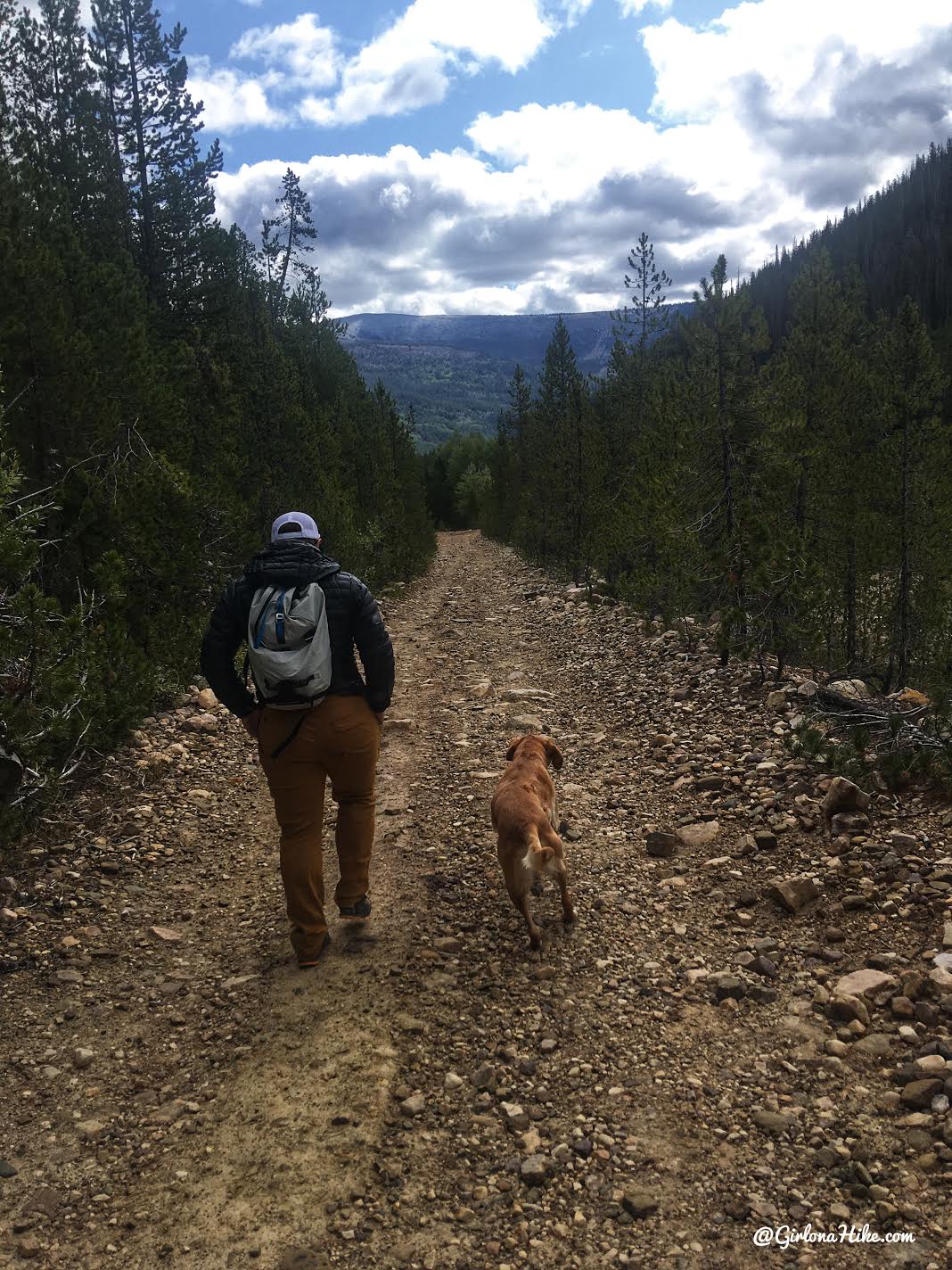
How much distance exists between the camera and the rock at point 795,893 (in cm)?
474

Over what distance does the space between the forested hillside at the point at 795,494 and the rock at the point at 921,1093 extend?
13.9 feet

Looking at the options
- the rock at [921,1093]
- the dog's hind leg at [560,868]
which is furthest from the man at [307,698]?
the rock at [921,1093]

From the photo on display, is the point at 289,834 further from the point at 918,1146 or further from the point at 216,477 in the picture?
the point at 216,477

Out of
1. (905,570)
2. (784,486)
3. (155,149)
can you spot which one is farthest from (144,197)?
(905,570)

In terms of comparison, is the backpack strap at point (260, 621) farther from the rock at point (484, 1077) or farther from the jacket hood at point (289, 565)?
the rock at point (484, 1077)

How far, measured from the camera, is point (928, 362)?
43.0 feet

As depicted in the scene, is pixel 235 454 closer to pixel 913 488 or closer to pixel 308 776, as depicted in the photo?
pixel 308 776

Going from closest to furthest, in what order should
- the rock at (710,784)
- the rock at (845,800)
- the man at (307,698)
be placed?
1. the man at (307,698)
2. the rock at (845,800)
3. the rock at (710,784)

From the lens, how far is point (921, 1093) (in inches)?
123

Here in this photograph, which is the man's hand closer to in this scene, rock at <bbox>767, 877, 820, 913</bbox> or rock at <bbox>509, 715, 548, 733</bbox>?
rock at <bbox>767, 877, 820, 913</bbox>

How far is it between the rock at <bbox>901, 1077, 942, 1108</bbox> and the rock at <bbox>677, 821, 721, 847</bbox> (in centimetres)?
268

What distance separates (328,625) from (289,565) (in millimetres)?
435

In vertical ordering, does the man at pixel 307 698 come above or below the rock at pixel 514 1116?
above

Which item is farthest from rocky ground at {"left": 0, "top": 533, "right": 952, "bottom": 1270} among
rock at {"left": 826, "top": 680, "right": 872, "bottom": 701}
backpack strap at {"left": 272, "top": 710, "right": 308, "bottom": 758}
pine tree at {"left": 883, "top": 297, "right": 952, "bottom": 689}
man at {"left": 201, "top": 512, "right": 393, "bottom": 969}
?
pine tree at {"left": 883, "top": 297, "right": 952, "bottom": 689}
